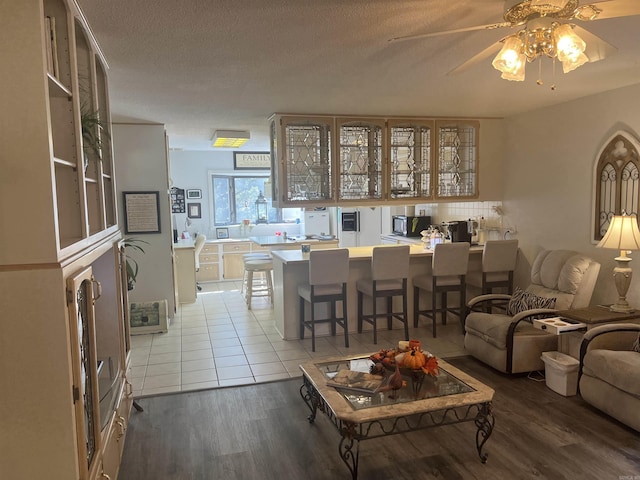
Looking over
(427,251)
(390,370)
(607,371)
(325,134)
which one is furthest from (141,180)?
(607,371)

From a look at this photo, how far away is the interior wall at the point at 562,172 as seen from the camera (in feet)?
13.7

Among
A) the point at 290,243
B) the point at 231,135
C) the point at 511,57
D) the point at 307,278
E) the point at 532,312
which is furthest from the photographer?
the point at 290,243

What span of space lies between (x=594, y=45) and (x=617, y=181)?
2.49 meters

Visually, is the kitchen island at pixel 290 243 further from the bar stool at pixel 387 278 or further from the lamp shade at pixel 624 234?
the lamp shade at pixel 624 234

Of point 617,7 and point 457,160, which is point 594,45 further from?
point 457,160

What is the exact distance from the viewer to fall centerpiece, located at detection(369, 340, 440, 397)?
2875 mm

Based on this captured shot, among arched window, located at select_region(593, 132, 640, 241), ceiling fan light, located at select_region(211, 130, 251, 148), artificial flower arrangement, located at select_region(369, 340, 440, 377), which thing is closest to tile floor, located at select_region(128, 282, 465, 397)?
artificial flower arrangement, located at select_region(369, 340, 440, 377)

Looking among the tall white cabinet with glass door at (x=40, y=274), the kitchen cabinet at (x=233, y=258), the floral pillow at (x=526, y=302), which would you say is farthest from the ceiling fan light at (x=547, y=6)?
the kitchen cabinet at (x=233, y=258)

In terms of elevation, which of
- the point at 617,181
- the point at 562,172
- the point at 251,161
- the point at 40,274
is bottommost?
the point at 40,274

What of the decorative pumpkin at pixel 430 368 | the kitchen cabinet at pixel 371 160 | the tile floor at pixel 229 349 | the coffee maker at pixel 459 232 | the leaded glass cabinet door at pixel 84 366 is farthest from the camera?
the coffee maker at pixel 459 232

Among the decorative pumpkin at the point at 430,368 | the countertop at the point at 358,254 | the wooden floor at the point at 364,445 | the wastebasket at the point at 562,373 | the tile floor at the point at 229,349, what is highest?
the countertop at the point at 358,254

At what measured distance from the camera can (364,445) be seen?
301 cm

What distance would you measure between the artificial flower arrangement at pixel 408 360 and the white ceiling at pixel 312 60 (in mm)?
1828

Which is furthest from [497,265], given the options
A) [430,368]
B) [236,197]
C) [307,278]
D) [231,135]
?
[236,197]
